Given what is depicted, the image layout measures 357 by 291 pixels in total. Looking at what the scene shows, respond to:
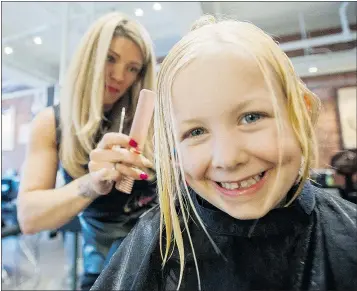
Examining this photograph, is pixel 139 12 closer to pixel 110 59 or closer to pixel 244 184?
pixel 110 59

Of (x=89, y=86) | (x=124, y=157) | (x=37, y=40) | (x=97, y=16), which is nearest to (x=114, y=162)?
(x=124, y=157)

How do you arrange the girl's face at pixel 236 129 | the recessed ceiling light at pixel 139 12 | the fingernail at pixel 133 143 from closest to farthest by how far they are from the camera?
the girl's face at pixel 236 129 < the fingernail at pixel 133 143 < the recessed ceiling light at pixel 139 12

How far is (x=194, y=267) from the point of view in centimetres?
37

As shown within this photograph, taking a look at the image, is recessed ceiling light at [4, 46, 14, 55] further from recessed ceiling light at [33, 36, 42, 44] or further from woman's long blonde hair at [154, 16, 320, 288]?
woman's long blonde hair at [154, 16, 320, 288]

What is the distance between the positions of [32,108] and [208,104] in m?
0.45

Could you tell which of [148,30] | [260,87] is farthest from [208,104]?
[148,30]

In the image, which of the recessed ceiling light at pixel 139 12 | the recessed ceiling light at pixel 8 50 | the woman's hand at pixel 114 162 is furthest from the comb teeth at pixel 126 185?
the recessed ceiling light at pixel 8 50

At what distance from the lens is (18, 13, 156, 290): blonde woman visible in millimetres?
427

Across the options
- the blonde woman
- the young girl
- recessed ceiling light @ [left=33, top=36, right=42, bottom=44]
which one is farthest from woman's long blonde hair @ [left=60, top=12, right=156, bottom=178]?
recessed ceiling light @ [left=33, top=36, right=42, bottom=44]

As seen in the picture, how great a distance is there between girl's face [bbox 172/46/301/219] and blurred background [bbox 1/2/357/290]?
0.06m

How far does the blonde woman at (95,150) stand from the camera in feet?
1.40

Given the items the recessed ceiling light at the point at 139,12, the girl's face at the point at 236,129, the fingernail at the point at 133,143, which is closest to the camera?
the girl's face at the point at 236,129

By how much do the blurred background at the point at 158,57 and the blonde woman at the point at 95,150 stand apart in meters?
0.04

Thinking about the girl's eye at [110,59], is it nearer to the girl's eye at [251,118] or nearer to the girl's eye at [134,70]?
the girl's eye at [134,70]
